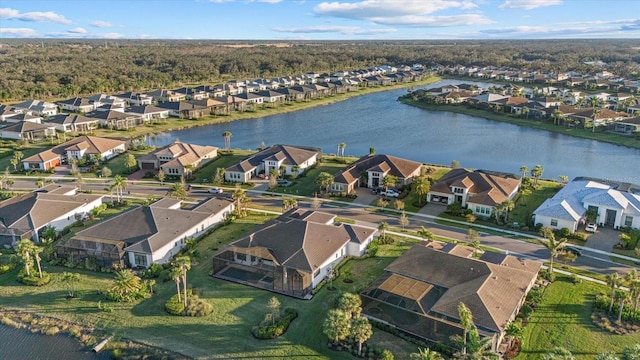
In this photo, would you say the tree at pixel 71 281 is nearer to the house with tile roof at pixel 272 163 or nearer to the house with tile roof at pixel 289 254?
the house with tile roof at pixel 289 254

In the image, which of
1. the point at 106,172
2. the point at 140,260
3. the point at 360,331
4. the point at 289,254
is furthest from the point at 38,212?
the point at 360,331

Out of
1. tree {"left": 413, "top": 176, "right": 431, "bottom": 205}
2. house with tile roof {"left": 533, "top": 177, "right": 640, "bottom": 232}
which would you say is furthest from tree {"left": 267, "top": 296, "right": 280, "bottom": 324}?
house with tile roof {"left": 533, "top": 177, "right": 640, "bottom": 232}

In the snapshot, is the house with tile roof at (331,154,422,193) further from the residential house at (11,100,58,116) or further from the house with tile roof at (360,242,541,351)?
the residential house at (11,100,58,116)

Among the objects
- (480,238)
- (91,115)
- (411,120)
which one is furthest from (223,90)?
(480,238)

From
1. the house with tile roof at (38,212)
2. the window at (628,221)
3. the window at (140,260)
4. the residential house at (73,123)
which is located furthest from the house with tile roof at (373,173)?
the residential house at (73,123)

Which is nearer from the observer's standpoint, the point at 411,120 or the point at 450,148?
the point at 450,148

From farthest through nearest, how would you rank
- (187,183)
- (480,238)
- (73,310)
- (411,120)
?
(411,120) → (187,183) → (480,238) → (73,310)

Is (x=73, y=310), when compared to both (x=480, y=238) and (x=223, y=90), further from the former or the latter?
(x=223, y=90)
